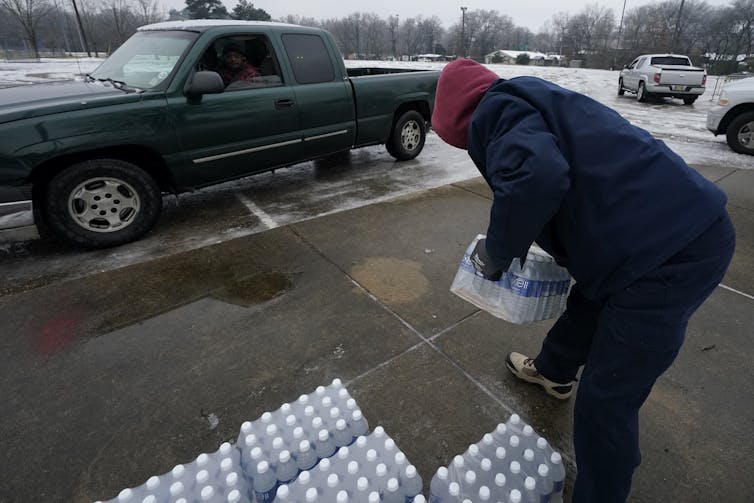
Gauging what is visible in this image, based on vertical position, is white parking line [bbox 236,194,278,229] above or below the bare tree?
below

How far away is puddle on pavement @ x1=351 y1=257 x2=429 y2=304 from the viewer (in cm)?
328

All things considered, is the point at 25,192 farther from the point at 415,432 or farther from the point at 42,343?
the point at 415,432

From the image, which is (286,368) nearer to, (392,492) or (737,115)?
(392,492)

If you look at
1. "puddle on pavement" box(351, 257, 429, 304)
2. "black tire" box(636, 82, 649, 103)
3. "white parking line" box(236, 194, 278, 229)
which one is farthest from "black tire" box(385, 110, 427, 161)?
"black tire" box(636, 82, 649, 103)

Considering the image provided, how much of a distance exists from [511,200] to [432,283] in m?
2.21

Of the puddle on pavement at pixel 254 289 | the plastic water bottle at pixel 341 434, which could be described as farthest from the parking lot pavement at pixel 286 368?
the plastic water bottle at pixel 341 434

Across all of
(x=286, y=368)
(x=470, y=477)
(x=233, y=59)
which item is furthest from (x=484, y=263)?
(x=233, y=59)

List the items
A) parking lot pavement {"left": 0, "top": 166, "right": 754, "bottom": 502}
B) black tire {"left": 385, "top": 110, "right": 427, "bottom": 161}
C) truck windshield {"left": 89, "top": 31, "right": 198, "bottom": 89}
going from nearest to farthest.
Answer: parking lot pavement {"left": 0, "top": 166, "right": 754, "bottom": 502} → truck windshield {"left": 89, "top": 31, "right": 198, "bottom": 89} → black tire {"left": 385, "top": 110, "right": 427, "bottom": 161}

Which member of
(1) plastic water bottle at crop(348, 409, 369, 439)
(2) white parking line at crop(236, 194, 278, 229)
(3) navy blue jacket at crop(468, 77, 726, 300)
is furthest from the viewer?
(2) white parking line at crop(236, 194, 278, 229)

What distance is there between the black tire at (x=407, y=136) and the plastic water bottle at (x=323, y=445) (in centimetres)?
535

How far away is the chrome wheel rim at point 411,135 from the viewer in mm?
6539

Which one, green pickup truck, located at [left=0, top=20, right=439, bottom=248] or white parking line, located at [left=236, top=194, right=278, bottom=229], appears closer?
green pickup truck, located at [left=0, top=20, right=439, bottom=248]

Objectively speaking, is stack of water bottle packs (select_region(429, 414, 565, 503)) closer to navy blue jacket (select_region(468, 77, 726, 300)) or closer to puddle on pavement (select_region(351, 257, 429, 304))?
navy blue jacket (select_region(468, 77, 726, 300))

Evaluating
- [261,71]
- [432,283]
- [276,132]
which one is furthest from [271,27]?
[432,283]
